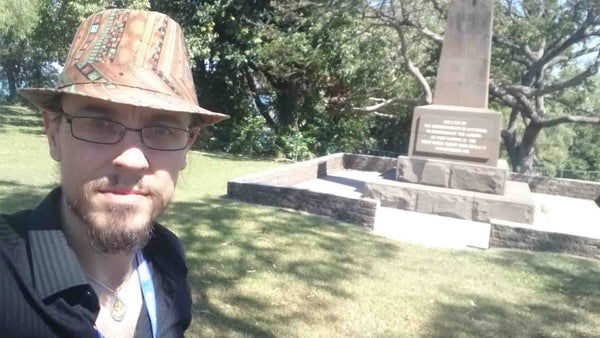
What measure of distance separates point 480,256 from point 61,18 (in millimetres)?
16145

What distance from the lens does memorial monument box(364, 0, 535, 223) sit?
920cm

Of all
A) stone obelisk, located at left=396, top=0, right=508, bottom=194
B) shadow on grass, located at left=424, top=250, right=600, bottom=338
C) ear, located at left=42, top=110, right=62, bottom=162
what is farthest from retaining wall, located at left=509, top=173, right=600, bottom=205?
ear, located at left=42, top=110, right=62, bottom=162

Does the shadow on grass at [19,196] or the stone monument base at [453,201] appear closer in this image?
the shadow on grass at [19,196]

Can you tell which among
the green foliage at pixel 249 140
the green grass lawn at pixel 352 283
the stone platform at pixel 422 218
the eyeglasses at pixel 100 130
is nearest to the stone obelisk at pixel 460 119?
the stone platform at pixel 422 218

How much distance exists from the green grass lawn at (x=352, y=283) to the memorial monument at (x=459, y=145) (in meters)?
2.58

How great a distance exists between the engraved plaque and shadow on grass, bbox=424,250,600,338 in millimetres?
4395

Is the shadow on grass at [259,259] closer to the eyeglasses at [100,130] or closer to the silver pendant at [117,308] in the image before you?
the silver pendant at [117,308]

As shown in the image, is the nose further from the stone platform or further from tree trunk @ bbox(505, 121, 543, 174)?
tree trunk @ bbox(505, 121, 543, 174)

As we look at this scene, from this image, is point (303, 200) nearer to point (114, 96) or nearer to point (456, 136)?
point (456, 136)

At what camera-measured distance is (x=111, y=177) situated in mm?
1400

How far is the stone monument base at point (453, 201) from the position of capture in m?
8.86

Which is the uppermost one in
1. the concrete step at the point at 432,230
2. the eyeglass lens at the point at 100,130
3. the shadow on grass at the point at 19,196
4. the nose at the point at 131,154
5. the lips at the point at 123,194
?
the eyeglass lens at the point at 100,130

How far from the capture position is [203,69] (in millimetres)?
19000

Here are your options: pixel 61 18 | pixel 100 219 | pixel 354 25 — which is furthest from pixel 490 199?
pixel 61 18
